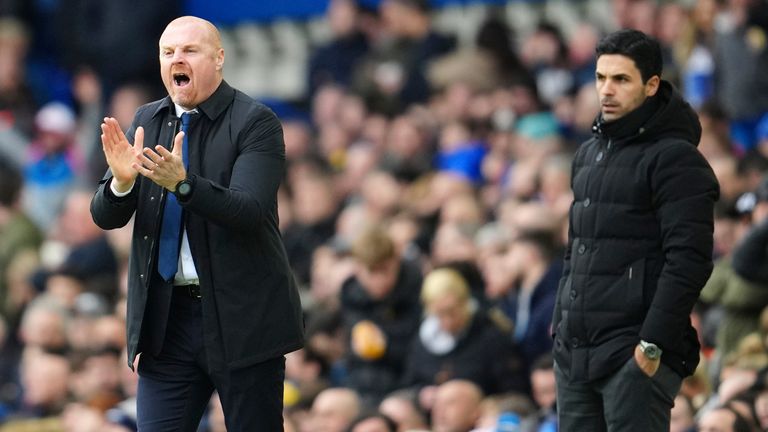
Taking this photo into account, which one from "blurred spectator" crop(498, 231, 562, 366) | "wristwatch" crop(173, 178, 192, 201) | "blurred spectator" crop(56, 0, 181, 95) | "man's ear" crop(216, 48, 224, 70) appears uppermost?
"blurred spectator" crop(56, 0, 181, 95)

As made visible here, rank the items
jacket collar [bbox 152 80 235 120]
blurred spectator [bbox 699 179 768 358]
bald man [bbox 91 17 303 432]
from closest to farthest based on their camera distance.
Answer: bald man [bbox 91 17 303 432]
jacket collar [bbox 152 80 235 120]
blurred spectator [bbox 699 179 768 358]

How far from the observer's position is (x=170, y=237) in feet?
18.4

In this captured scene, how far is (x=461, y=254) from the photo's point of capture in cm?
1044

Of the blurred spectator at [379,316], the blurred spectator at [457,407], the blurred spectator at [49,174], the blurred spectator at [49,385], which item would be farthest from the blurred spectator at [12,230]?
the blurred spectator at [457,407]

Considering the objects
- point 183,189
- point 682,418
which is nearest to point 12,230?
point 682,418

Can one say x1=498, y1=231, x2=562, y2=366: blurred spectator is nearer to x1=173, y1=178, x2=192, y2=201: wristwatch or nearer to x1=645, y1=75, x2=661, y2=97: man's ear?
x1=645, y1=75, x2=661, y2=97: man's ear

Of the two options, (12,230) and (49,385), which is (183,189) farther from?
(12,230)

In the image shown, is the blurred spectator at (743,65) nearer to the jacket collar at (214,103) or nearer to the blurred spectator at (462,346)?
the blurred spectator at (462,346)

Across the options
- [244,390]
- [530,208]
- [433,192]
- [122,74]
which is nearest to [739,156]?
[530,208]

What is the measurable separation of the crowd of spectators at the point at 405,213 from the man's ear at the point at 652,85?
6.70ft

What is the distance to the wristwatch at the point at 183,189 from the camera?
5270 millimetres

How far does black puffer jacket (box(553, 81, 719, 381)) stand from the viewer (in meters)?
5.70

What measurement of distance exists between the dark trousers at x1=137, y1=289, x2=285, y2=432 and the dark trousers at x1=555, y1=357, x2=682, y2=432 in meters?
1.09

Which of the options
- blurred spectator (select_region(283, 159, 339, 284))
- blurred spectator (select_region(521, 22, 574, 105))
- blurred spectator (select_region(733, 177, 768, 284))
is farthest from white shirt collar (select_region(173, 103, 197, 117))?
blurred spectator (select_region(521, 22, 574, 105))
